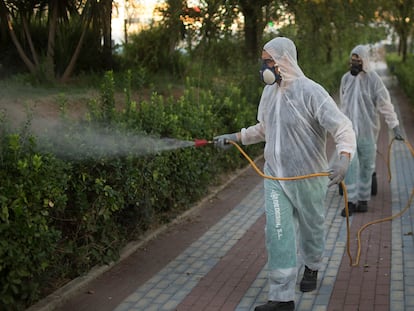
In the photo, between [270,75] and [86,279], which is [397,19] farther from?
[86,279]

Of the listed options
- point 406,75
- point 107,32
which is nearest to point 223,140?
point 107,32

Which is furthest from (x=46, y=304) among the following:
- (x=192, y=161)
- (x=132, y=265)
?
(x=192, y=161)

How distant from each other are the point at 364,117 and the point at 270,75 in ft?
12.0

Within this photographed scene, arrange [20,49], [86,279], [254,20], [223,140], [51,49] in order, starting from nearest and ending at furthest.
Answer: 1. [223,140]
2. [86,279]
3. [20,49]
4. [51,49]
5. [254,20]

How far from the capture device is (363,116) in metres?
8.20

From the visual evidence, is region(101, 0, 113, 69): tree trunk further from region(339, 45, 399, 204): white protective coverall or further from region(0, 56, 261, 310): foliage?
region(339, 45, 399, 204): white protective coverall

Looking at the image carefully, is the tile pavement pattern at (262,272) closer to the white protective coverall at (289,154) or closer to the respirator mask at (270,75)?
the white protective coverall at (289,154)

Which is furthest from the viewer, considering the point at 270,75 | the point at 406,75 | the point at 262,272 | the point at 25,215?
the point at 406,75

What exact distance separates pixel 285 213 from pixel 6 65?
5567 mm

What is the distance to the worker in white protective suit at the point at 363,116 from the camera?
26.7 ft

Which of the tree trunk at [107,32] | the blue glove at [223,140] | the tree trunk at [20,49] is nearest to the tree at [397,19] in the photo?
the tree trunk at [107,32]

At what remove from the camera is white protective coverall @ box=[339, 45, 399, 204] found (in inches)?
320

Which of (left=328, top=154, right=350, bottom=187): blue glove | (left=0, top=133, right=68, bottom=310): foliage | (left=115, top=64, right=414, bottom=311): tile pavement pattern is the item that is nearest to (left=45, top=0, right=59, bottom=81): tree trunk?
(left=115, top=64, right=414, bottom=311): tile pavement pattern

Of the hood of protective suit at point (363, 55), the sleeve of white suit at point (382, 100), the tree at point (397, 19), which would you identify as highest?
the tree at point (397, 19)
